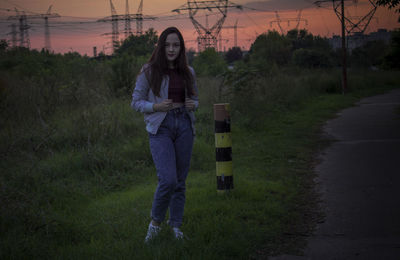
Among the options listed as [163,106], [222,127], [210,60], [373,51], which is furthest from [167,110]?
[373,51]

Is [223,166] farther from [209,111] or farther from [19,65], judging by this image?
[19,65]

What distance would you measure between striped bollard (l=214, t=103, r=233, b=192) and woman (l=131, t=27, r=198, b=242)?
1.57 meters

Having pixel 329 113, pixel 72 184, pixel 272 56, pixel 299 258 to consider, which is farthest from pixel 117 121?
pixel 272 56

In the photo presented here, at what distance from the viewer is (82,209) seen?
233 inches

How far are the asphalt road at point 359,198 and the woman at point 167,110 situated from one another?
1.29m

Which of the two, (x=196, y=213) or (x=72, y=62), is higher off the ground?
(x=72, y=62)

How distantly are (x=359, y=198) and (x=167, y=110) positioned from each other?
3260mm

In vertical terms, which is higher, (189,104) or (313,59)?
(313,59)

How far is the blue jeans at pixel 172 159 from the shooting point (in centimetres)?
415

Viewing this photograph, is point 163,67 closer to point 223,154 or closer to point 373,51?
point 223,154

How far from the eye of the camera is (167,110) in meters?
4.10

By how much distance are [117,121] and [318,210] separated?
543 centimetres

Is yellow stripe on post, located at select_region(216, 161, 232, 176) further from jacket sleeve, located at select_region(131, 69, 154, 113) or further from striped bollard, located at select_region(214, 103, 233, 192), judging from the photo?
jacket sleeve, located at select_region(131, 69, 154, 113)

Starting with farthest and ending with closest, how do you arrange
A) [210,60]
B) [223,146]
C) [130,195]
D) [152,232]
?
1. [210,60]
2. [130,195]
3. [223,146]
4. [152,232]
